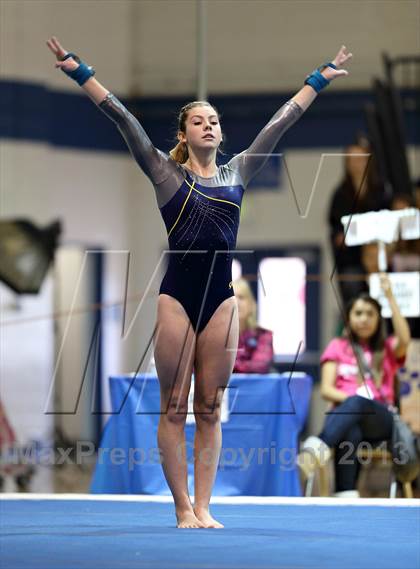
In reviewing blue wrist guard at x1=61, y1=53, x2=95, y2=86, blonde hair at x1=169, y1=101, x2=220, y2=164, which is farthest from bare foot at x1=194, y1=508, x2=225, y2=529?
blue wrist guard at x1=61, y1=53, x2=95, y2=86

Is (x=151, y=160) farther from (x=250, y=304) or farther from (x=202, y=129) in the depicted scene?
(x=250, y=304)

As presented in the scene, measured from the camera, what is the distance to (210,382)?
10.9 ft

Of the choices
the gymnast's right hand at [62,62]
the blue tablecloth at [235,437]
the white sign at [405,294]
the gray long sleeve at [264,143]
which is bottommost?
the blue tablecloth at [235,437]

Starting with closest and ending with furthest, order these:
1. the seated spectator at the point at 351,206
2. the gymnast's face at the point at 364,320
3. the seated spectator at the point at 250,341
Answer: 1. the seated spectator at the point at 250,341
2. the gymnast's face at the point at 364,320
3. the seated spectator at the point at 351,206

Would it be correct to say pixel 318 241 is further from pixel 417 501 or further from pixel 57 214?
pixel 417 501

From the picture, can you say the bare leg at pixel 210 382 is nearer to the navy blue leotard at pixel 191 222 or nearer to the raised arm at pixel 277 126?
the navy blue leotard at pixel 191 222

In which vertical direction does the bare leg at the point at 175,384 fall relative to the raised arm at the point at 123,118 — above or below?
below

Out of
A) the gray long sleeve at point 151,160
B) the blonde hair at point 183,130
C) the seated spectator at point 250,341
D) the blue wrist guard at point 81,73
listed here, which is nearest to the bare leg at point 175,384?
the gray long sleeve at point 151,160

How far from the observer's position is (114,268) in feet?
35.2

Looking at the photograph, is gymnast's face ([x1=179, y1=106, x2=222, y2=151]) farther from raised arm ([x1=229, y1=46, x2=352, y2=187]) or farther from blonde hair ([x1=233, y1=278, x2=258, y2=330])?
blonde hair ([x1=233, y1=278, x2=258, y2=330])

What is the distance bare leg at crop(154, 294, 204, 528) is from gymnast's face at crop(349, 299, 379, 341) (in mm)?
2131

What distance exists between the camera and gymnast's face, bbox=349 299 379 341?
535cm

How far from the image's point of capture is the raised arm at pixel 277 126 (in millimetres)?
3387

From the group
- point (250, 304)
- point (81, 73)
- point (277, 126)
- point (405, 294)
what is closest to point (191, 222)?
point (277, 126)
